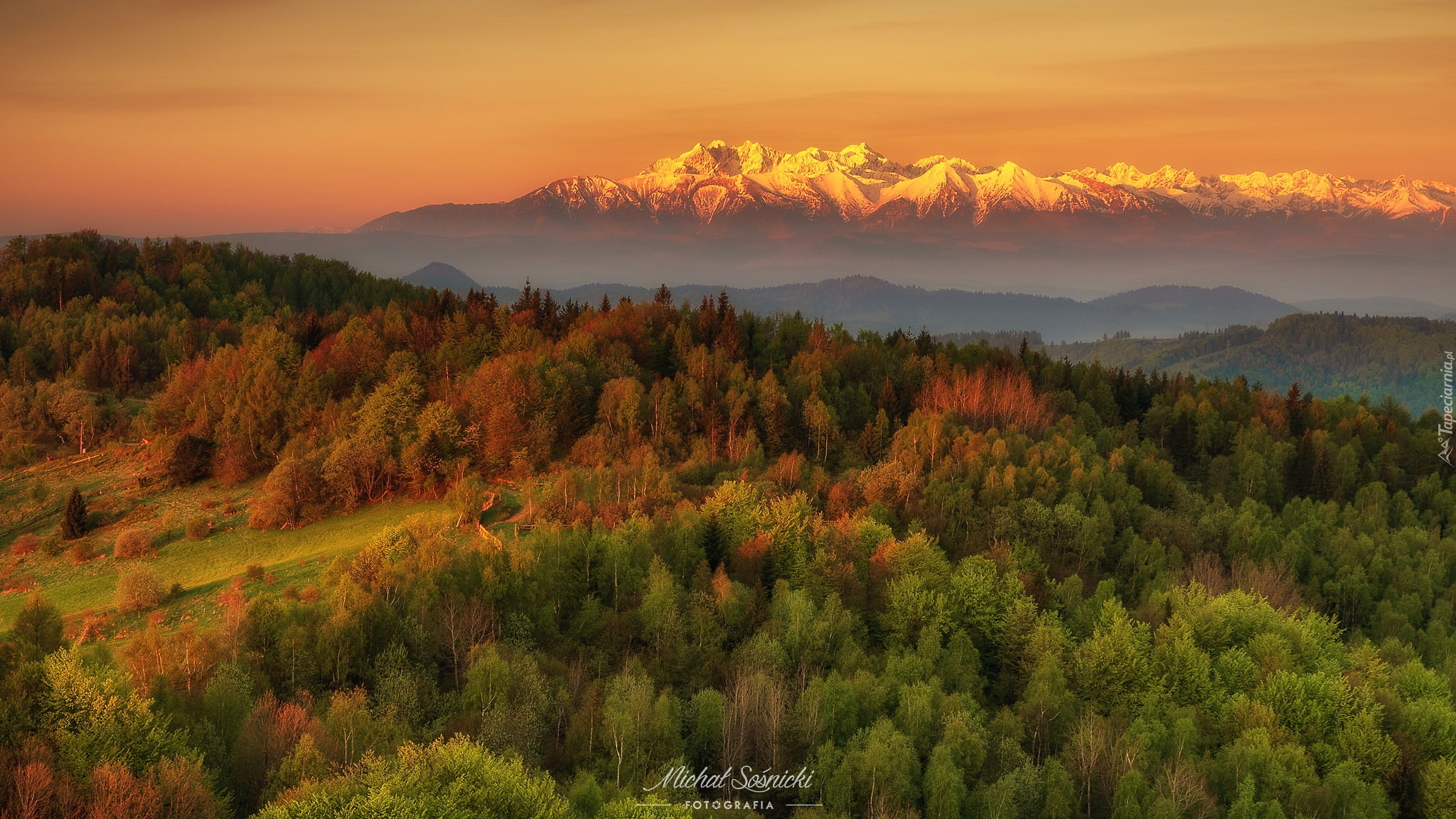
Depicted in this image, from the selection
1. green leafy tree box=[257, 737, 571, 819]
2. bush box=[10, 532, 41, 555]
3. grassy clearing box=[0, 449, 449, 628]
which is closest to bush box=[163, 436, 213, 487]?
grassy clearing box=[0, 449, 449, 628]

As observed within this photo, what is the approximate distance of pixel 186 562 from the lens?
7950 centimetres

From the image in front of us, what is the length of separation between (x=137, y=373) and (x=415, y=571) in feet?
291

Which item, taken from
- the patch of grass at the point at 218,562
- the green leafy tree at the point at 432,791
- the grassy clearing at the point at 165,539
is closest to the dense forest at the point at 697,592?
→ the green leafy tree at the point at 432,791

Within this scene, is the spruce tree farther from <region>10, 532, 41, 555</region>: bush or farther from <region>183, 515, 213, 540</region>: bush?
<region>183, 515, 213, 540</region>: bush

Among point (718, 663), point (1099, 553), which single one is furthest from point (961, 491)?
point (718, 663)

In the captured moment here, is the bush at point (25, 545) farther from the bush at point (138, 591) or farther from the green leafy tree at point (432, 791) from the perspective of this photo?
the green leafy tree at point (432, 791)

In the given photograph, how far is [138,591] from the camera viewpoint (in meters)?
68.2

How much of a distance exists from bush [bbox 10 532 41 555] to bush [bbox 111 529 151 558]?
9.07 m

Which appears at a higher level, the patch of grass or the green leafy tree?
the green leafy tree

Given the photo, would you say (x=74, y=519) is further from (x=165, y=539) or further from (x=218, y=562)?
(x=218, y=562)

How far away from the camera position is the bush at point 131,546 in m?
79.8

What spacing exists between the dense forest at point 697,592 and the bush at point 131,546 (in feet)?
12.3

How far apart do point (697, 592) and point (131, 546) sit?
46381 millimetres

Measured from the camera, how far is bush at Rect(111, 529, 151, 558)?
3140 inches
